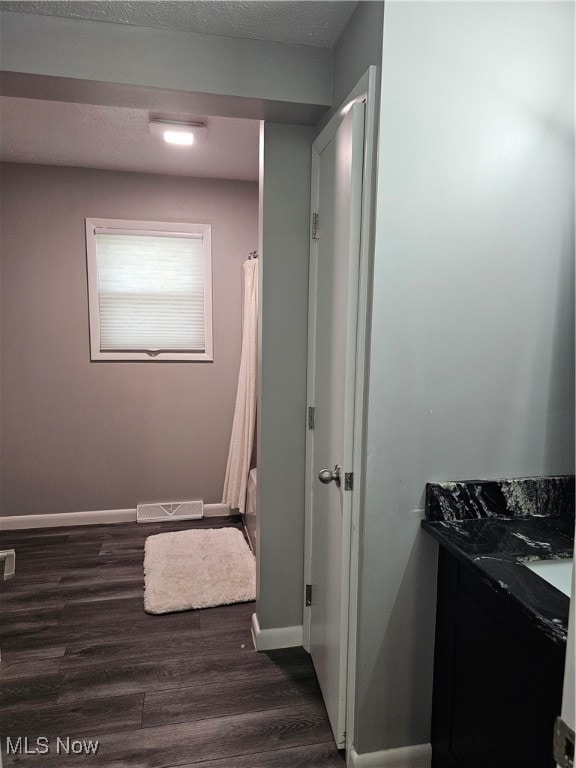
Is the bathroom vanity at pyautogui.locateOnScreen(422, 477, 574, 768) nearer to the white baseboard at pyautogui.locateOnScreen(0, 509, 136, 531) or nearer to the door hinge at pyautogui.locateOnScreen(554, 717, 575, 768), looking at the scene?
the door hinge at pyautogui.locateOnScreen(554, 717, 575, 768)

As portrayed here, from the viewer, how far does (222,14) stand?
162 centimetres

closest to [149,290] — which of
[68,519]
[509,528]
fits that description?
[68,519]

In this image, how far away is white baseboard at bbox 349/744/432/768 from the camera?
1.63 metres

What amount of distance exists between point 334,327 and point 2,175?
2841 mm

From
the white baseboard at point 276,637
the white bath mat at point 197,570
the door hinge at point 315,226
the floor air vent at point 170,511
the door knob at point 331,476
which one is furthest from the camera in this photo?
the floor air vent at point 170,511

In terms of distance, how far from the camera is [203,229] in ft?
12.0

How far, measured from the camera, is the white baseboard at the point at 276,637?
7.52 ft

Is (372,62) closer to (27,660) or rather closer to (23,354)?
(27,660)

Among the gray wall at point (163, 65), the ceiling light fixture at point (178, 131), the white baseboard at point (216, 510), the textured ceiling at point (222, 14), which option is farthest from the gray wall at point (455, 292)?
the white baseboard at point (216, 510)

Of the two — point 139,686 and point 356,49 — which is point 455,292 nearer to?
point 356,49

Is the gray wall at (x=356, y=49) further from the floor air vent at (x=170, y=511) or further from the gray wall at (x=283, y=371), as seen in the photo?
the floor air vent at (x=170, y=511)

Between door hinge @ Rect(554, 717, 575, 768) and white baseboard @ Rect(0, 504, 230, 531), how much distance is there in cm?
349

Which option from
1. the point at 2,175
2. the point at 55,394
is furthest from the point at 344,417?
the point at 2,175

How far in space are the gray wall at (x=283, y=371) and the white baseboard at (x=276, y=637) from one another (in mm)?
25
